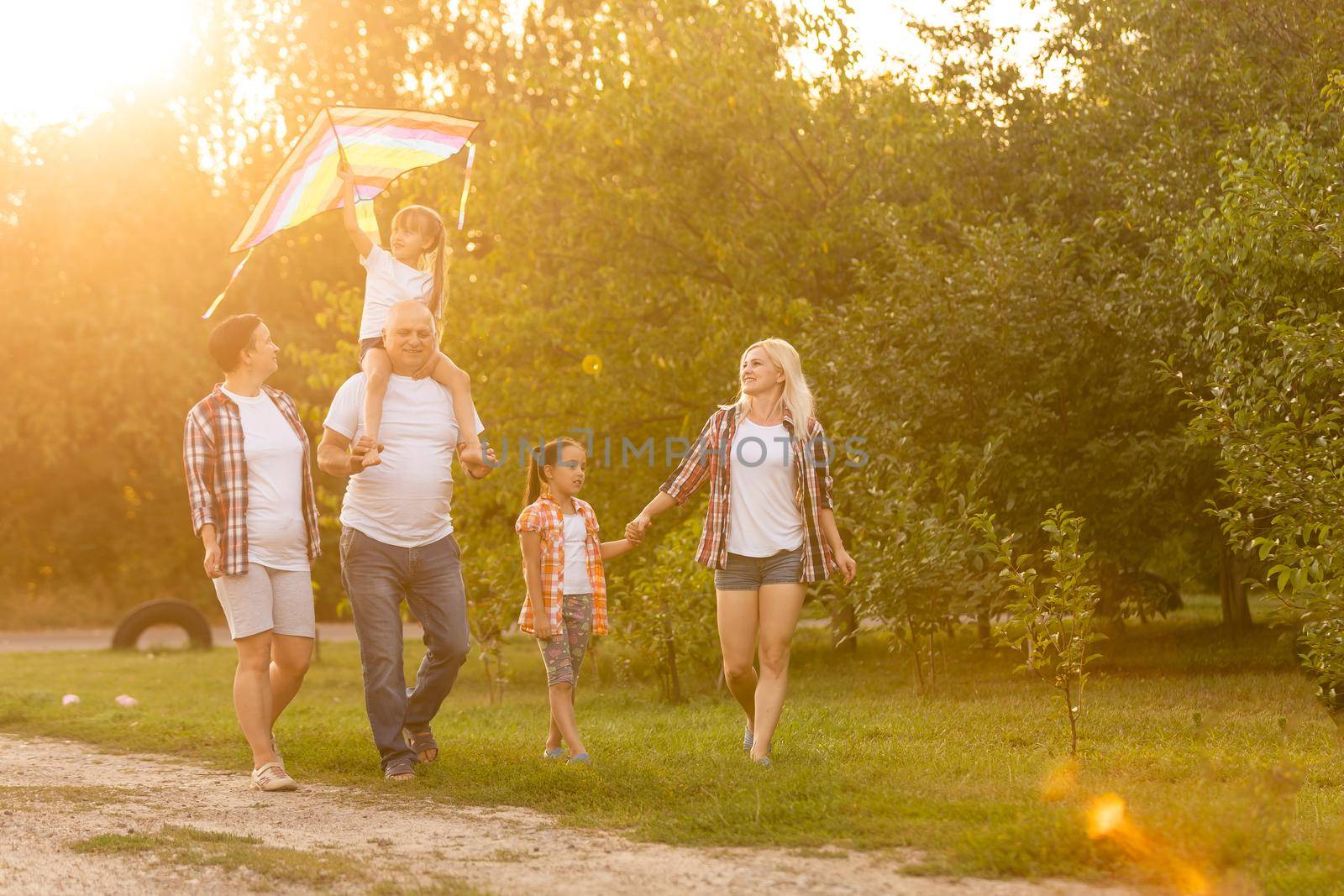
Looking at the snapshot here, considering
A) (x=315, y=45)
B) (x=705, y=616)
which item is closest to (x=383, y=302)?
(x=705, y=616)

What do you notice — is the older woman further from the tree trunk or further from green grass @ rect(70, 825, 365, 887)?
the tree trunk

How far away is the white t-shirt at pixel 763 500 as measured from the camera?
268 inches

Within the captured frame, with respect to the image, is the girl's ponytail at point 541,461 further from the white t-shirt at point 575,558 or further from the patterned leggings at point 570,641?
the patterned leggings at point 570,641

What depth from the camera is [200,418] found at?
6695 millimetres

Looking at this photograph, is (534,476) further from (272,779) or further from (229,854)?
(229,854)

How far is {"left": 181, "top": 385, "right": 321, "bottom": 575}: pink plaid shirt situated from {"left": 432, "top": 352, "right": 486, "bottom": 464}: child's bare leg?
99 cm

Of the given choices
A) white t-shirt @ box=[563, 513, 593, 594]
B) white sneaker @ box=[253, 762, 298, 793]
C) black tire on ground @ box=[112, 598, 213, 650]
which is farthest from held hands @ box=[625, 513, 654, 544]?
black tire on ground @ box=[112, 598, 213, 650]

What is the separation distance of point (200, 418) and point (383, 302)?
1.06 metres

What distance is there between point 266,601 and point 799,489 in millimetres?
2604

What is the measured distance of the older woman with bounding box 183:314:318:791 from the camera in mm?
6602

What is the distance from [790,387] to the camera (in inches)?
276

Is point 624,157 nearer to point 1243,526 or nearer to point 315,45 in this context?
point 1243,526

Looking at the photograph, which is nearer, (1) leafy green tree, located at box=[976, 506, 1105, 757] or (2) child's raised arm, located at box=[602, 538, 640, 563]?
(1) leafy green tree, located at box=[976, 506, 1105, 757]

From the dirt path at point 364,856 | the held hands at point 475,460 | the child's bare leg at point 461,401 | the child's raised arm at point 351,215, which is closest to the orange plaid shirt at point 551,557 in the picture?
the held hands at point 475,460
